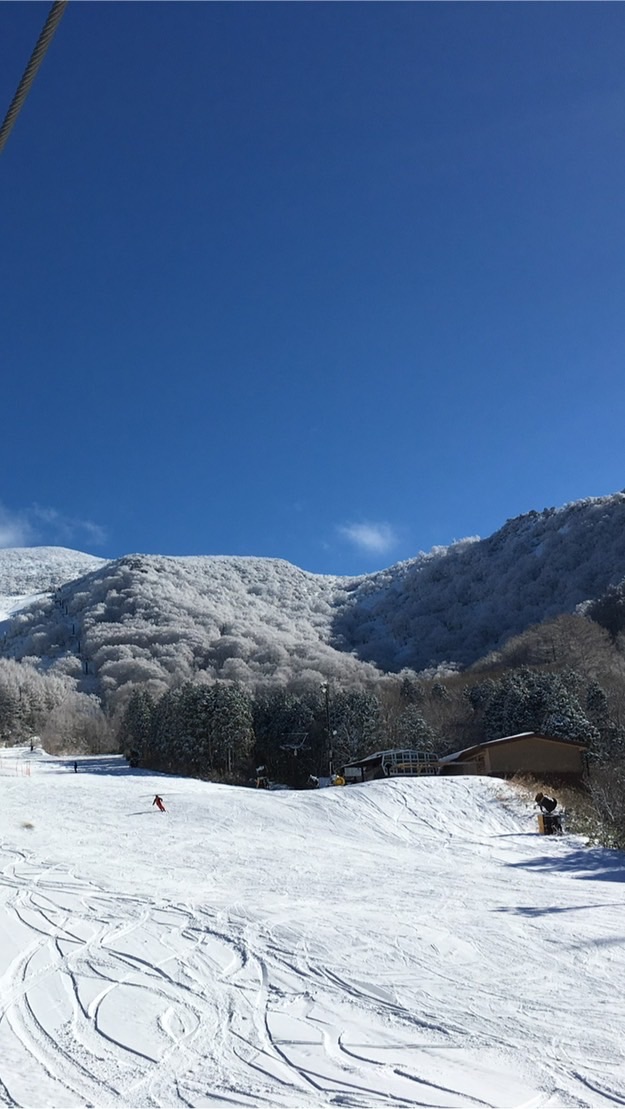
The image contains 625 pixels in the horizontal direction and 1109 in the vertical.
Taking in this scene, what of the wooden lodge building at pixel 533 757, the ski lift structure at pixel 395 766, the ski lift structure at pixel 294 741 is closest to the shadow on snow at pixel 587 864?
the wooden lodge building at pixel 533 757

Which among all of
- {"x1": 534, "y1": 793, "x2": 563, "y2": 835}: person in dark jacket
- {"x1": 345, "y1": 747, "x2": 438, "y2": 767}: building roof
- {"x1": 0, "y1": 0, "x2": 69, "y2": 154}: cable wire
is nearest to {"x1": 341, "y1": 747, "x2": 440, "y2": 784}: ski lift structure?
{"x1": 345, "y1": 747, "x2": 438, "y2": 767}: building roof

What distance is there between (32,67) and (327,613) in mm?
154640

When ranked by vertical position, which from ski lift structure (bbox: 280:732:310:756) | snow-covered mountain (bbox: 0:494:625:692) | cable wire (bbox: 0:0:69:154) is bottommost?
ski lift structure (bbox: 280:732:310:756)

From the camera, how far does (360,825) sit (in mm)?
22078

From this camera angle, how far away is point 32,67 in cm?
313

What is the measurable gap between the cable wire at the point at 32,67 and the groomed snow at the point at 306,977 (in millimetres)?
5719

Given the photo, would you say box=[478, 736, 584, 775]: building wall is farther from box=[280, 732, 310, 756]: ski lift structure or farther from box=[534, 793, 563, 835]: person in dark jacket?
box=[280, 732, 310, 756]: ski lift structure

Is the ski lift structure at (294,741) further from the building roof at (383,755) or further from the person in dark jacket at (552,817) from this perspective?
the person in dark jacket at (552,817)

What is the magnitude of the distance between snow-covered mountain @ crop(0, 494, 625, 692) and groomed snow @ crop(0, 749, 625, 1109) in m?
83.9

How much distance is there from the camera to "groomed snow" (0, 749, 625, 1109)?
503 cm

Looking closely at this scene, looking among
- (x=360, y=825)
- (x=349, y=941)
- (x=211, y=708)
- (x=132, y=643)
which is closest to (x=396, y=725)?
(x=211, y=708)

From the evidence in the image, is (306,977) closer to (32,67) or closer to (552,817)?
(32,67)

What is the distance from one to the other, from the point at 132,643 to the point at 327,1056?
12238 centimetres

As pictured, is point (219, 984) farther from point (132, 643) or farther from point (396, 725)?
point (132, 643)
